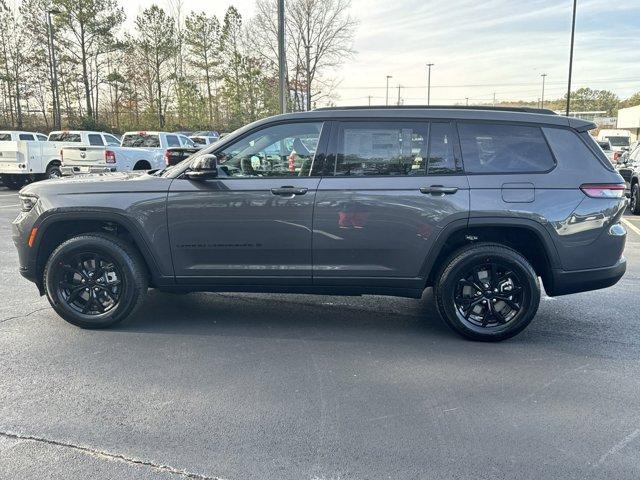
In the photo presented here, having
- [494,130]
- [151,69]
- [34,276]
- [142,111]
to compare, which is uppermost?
[151,69]

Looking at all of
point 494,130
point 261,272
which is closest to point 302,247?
point 261,272

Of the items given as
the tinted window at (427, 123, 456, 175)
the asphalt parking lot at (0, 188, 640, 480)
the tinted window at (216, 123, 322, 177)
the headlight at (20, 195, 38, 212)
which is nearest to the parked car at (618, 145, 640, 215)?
the asphalt parking lot at (0, 188, 640, 480)

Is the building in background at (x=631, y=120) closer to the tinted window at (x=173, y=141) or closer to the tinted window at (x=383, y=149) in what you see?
the tinted window at (x=173, y=141)

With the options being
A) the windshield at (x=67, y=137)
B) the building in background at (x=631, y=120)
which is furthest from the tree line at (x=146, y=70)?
the building in background at (x=631, y=120)

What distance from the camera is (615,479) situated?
8.59 feet

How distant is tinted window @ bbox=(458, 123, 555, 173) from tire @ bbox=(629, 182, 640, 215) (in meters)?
9.33

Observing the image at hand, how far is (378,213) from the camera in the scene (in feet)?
13.9

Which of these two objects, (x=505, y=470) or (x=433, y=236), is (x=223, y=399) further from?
(x=433, y=236)

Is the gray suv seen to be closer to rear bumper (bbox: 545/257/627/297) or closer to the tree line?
rear bumper (bbox: 545/257/627/297)

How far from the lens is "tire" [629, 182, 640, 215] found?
11906 millimetres

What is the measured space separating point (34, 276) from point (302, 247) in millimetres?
2417

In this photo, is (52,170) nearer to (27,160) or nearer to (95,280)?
(27,160)

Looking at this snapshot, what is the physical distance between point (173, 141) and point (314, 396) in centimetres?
1612

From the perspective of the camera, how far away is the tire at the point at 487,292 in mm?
4266
